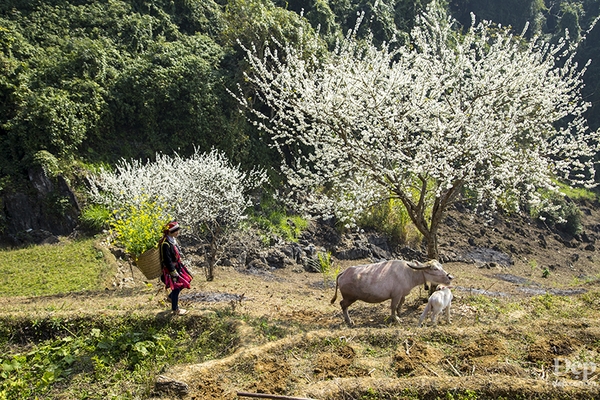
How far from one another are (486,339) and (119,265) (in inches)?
458

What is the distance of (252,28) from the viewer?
22.3 meters

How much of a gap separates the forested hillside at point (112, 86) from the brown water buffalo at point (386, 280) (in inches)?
377

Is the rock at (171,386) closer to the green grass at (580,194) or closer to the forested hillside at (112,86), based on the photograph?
the forested hillside at (112,86)

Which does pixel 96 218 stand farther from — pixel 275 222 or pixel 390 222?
pixel 390 222

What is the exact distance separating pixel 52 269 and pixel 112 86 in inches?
415

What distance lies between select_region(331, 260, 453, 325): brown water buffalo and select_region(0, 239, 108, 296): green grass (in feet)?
23.6

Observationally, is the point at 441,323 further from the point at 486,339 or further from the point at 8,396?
the point at 8,396

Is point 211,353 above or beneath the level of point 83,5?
beneath

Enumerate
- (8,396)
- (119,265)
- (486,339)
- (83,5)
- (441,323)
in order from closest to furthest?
1. (8,396)
2. (486,339)
3. (441,323)
4. (119,265)
5. (83,5)

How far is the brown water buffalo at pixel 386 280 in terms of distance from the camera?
25.7 ft

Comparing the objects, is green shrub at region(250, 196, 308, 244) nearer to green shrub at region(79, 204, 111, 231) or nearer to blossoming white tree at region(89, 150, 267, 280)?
blossoming white tree at region(89, 150, 267, 280)

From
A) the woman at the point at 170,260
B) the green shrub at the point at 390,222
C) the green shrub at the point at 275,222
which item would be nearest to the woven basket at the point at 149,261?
the woman at the point at 170,260

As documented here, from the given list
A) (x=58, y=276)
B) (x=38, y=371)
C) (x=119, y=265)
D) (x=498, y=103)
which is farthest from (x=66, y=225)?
(x=498, y=103)

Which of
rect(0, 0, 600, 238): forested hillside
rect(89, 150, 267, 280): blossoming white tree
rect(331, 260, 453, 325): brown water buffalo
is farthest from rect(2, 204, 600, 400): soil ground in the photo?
rect(0, 0, 600, 238): forested hillside
